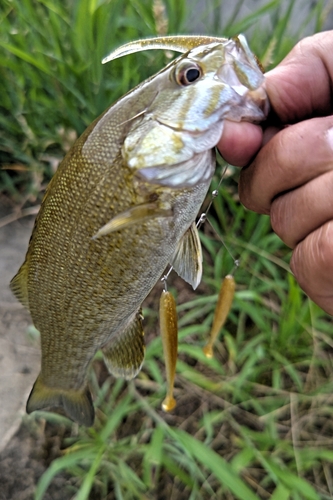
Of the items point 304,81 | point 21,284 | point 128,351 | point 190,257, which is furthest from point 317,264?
point 21,284

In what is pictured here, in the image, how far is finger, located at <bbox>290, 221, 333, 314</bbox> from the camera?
2.25 feet

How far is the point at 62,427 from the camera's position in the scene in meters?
1.36

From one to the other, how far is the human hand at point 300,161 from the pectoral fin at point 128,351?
0.37m

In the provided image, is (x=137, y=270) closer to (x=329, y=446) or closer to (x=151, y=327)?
(x=151, y=327)

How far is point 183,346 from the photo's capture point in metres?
1.32

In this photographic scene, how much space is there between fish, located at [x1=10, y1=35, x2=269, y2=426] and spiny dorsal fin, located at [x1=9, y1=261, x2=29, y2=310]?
0.04ft

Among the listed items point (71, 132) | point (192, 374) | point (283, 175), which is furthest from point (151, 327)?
point (283, 175)

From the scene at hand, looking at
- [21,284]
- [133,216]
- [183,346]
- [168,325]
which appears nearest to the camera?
[133,216]

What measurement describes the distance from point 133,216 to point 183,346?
0.75 metres

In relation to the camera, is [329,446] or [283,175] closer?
[283,175]

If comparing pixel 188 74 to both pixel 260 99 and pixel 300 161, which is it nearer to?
pixel 260 99

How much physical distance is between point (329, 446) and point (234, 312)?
0.54 m

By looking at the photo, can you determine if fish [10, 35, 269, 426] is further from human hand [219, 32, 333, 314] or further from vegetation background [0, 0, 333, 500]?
vegetation background [0, 0, 333, 500]

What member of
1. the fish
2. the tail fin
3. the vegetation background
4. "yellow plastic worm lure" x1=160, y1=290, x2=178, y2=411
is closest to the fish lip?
the fish
